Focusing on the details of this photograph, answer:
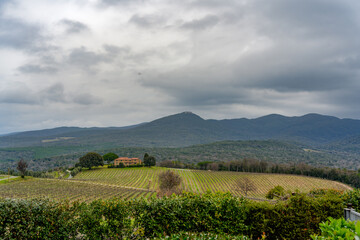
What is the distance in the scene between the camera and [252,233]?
844 cm

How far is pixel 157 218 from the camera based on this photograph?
324 inches

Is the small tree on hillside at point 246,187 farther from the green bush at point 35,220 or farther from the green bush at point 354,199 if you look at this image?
the green bush at point 35,220

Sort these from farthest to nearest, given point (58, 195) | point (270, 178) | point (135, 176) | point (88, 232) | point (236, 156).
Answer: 1. point (236, 156)
2. point (270, 178)
3. point (135, 176)
4. point (58, 195)
5. point (88, 232)

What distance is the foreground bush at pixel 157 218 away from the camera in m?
7.93

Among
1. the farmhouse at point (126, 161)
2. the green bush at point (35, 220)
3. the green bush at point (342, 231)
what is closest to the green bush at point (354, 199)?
the green bush at point (342, 231)

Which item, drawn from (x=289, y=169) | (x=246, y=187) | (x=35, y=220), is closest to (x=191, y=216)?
(x=35, y=220)

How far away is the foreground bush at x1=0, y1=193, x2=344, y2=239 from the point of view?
7.93m

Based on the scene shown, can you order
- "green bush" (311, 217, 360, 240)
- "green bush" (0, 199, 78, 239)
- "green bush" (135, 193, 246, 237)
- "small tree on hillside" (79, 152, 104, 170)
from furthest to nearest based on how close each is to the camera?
"small tree on hillside" (79, 152, 104, 170) → "green bush" (135, 193, 246, 237) → "green bush" (0, 199, 78, 239) → "green bush" (311, 217, 360, 240)

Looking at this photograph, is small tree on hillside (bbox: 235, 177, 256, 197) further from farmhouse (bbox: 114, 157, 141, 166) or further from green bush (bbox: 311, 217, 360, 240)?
farmhouse (bbox: 114, 157, 141, 166)

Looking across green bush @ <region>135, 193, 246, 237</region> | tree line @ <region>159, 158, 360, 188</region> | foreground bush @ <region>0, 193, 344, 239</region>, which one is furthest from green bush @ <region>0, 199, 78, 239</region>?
tree line @ <region>159, 158, 360, 188</region>

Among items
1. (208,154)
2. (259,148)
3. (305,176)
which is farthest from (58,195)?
(259,148)

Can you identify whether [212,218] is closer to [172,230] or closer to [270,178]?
[172,230]

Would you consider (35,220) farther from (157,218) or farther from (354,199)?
(354,199)

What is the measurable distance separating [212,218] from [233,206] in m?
1.05
